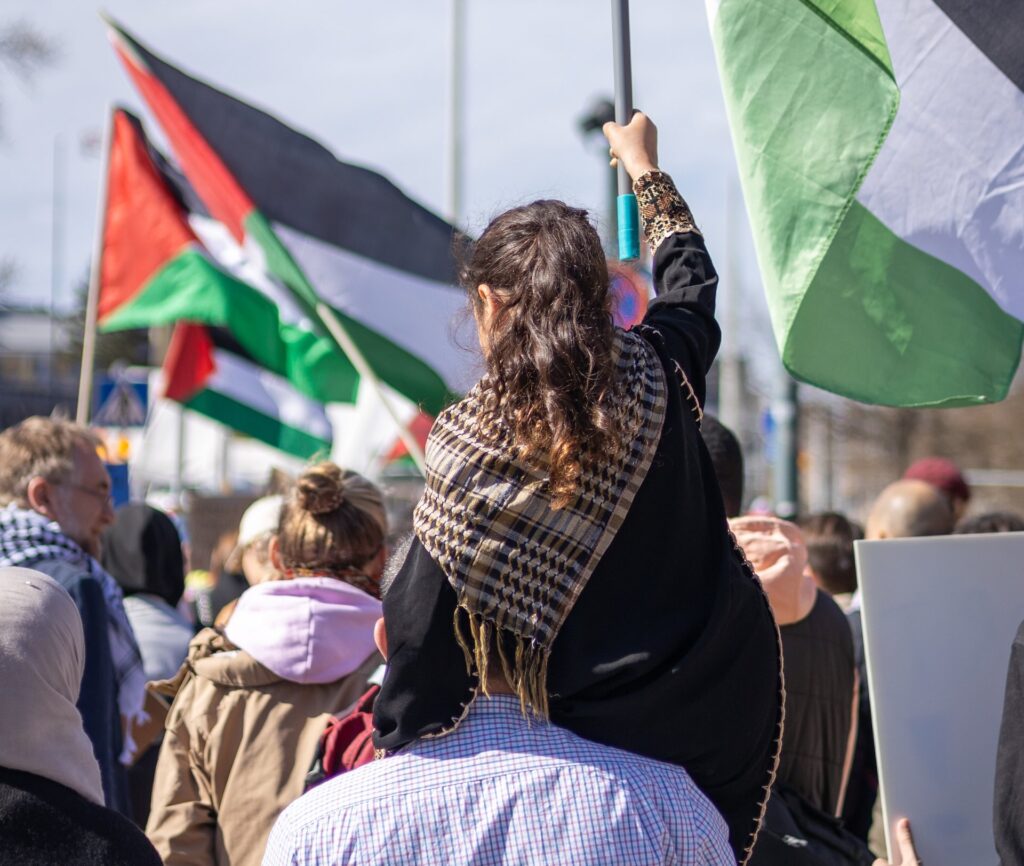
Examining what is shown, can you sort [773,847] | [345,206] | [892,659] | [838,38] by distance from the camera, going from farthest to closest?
[345,206] → [838,38] → [773,847] → [892,659]

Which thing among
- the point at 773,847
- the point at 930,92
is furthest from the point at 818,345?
the point at 773,847

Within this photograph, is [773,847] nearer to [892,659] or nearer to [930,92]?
[892,659]

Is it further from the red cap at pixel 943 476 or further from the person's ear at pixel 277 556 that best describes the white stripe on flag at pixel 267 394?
the person's ear at pixel 277 556

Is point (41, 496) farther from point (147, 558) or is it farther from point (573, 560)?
point (573, 560)

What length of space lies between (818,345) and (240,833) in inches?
66.2

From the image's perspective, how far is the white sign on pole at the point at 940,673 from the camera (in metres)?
2.39

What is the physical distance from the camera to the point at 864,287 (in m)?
3.05

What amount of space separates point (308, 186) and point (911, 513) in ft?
13.3

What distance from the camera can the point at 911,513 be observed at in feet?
15.4

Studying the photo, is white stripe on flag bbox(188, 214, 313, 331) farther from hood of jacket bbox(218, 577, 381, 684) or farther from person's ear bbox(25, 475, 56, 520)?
hood of jacket bbox(218, 577, 381, 684)

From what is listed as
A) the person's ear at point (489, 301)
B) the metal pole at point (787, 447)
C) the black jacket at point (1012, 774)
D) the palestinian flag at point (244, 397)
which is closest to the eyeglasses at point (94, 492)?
the person's ear at point (489, 301)

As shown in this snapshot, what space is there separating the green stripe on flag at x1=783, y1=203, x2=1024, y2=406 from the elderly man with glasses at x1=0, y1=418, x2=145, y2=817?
6.36 ft

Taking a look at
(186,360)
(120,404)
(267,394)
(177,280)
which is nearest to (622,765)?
(177,280)

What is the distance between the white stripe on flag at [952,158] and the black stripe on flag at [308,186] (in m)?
4.21
